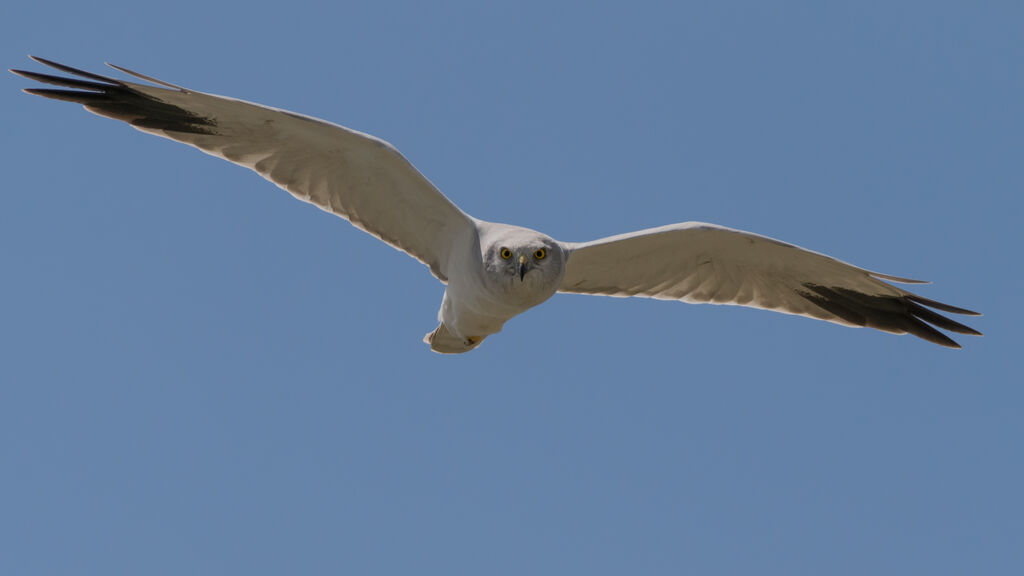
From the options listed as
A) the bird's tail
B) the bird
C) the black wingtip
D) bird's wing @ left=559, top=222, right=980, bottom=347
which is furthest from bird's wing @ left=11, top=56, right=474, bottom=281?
the black wingtip

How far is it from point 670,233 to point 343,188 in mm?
3074

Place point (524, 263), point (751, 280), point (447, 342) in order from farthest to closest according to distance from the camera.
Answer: point (751, 280) < point (447, 342) < point (524, 263)

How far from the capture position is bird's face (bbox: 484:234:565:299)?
405 inches

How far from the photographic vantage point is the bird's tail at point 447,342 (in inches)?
474

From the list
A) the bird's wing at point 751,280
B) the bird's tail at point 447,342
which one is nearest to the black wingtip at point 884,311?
the bird's wing at point 751,280

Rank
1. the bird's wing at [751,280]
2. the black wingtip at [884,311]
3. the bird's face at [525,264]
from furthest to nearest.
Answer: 1. the black wingtip at [884,311]
2. the bird's wing at [751,280]
3. the bird's face at [525,264]

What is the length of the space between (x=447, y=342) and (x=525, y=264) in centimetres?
217

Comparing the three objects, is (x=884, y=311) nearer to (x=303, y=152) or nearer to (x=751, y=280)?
(x=751, y=280)

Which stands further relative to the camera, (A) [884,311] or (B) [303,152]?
(A) [884,311]

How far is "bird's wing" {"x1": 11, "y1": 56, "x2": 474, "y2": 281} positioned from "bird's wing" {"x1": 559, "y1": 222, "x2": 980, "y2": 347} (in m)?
1.48

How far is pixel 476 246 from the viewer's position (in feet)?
35.9

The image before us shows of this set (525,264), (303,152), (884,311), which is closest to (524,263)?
(525,264)

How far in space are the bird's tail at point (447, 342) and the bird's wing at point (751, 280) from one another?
1115 mm

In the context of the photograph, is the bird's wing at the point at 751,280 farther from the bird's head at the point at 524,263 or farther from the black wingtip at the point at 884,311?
the bird's head at the point at 524,263
